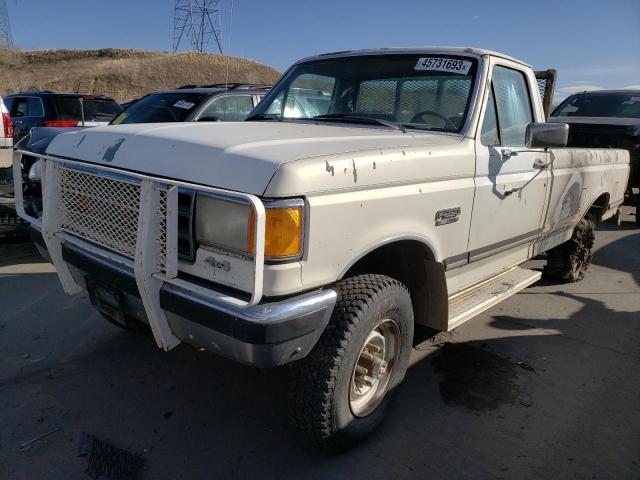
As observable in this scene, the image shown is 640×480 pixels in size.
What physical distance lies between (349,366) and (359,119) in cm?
162

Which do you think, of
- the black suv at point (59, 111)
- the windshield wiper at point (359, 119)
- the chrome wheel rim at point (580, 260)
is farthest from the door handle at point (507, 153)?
the black suv at point (59, 111)

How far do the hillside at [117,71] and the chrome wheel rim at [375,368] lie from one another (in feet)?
120

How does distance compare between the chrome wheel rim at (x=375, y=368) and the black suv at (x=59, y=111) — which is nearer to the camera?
the chrome wheel rim at (x=375, y=368)

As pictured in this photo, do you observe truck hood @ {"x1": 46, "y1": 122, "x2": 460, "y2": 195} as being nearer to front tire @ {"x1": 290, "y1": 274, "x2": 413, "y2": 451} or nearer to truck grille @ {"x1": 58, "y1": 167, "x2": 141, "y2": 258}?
truck grille @ {"x1": 58, "y1": 167, "x2": 141, "y2": 258}

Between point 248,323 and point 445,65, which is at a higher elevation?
point 445,65

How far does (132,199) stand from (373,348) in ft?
4.65

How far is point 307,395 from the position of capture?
7.45ft

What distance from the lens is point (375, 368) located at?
2650 mm

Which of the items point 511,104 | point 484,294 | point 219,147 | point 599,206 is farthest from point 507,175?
point 599,206

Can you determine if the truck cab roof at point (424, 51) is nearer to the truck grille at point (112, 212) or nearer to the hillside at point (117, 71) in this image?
the truck grille at point (112, 212)

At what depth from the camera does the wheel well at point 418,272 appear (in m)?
2.70

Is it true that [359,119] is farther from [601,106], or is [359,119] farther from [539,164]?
[601,106]

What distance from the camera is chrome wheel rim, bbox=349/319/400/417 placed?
2609mm

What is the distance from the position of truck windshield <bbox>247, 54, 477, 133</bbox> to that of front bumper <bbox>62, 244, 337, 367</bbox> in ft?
5.09
